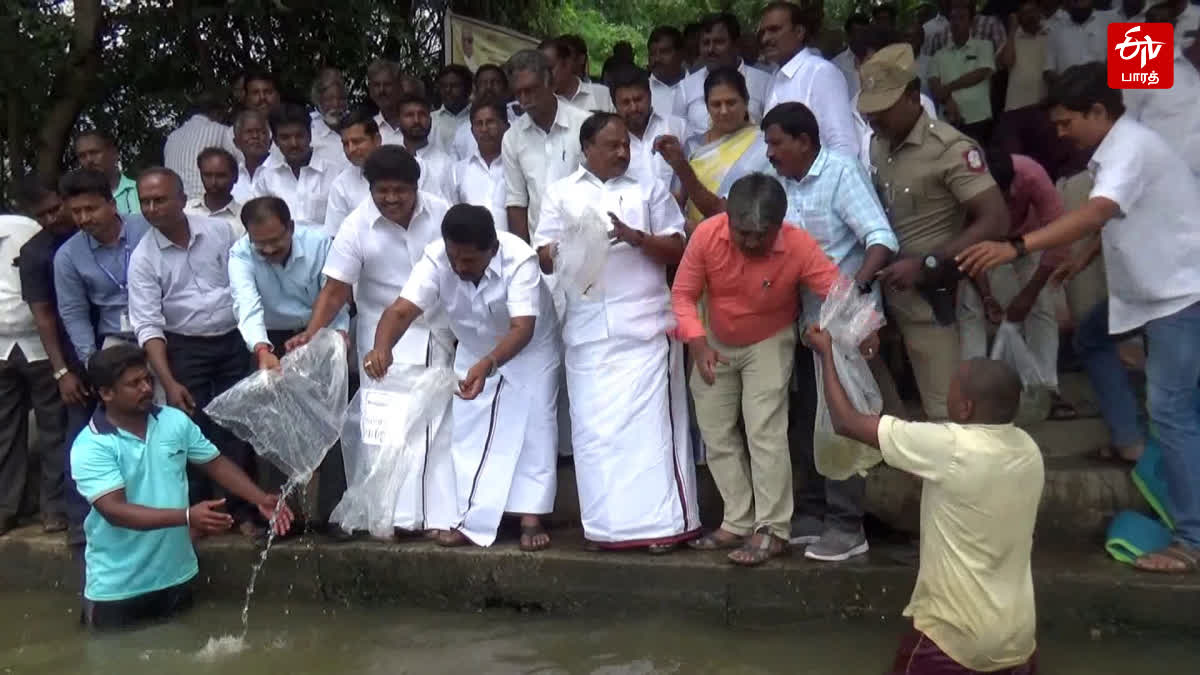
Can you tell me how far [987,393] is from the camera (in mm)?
3225

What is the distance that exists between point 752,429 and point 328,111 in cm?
348

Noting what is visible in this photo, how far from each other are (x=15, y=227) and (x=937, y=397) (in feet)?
14.6

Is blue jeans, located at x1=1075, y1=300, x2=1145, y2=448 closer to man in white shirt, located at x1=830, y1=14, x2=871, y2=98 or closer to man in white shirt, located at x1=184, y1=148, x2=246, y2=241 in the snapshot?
man in white shirt, located at x1=830, y1=14, x2=871, y2=98

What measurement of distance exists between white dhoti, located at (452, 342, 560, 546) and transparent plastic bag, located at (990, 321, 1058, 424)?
187 cm

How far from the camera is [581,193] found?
4.68 meters

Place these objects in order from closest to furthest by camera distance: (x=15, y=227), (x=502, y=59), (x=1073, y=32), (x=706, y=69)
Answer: (x=15, y=227), (x=706, y=69), (x=1073, y=32), (x=502, y=59)

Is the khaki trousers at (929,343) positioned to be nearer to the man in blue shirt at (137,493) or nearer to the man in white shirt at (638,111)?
the man in white shirt at (638,111)

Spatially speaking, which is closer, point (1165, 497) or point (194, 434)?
point (1165, 497)

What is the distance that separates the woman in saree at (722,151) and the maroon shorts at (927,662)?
6.34 feet

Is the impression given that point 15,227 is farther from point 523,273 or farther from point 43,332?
point 523,273

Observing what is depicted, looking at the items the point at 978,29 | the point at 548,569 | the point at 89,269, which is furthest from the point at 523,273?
the point at 978,29

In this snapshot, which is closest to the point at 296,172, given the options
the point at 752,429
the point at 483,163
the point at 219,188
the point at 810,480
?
the point at 219,188

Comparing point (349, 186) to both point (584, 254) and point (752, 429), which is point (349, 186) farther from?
point (752, 429)

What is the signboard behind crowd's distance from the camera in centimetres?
805
